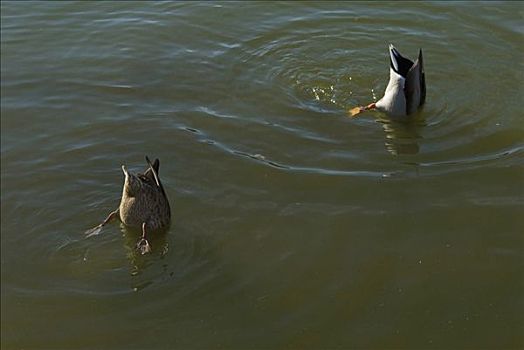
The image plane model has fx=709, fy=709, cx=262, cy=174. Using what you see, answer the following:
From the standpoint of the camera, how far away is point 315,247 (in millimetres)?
5738

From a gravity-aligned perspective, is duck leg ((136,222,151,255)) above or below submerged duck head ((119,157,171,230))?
below

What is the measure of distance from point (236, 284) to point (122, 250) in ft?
3.64

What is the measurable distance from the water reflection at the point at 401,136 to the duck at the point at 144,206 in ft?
7.82

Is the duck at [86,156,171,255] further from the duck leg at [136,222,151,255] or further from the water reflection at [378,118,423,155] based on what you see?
the water reflection at [378,118,423,155]

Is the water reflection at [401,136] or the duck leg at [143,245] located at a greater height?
the water reflection at [401,136]

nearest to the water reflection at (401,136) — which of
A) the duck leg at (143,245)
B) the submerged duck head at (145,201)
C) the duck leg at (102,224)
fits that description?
the submerged duck head at (145,201)

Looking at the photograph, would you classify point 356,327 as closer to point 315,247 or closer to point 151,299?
point 315,247

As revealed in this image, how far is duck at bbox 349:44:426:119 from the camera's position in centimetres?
739

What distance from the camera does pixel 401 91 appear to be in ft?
24.3

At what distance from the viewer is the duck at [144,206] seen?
5941mm

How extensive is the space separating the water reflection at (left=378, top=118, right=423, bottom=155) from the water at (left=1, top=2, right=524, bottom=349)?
0.09 ft

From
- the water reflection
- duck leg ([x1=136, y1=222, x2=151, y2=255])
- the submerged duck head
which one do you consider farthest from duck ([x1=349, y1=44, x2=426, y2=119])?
duck leg ([x1=136, y1=222, x2=151, y2=255])

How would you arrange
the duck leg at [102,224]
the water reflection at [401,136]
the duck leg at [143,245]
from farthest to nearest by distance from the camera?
the water reflection at [401,136] → the duck leg at [102,224] → the duck leg at [143,245]

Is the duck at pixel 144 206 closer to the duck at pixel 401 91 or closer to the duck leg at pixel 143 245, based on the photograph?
the duck leg at pixel 143 245
